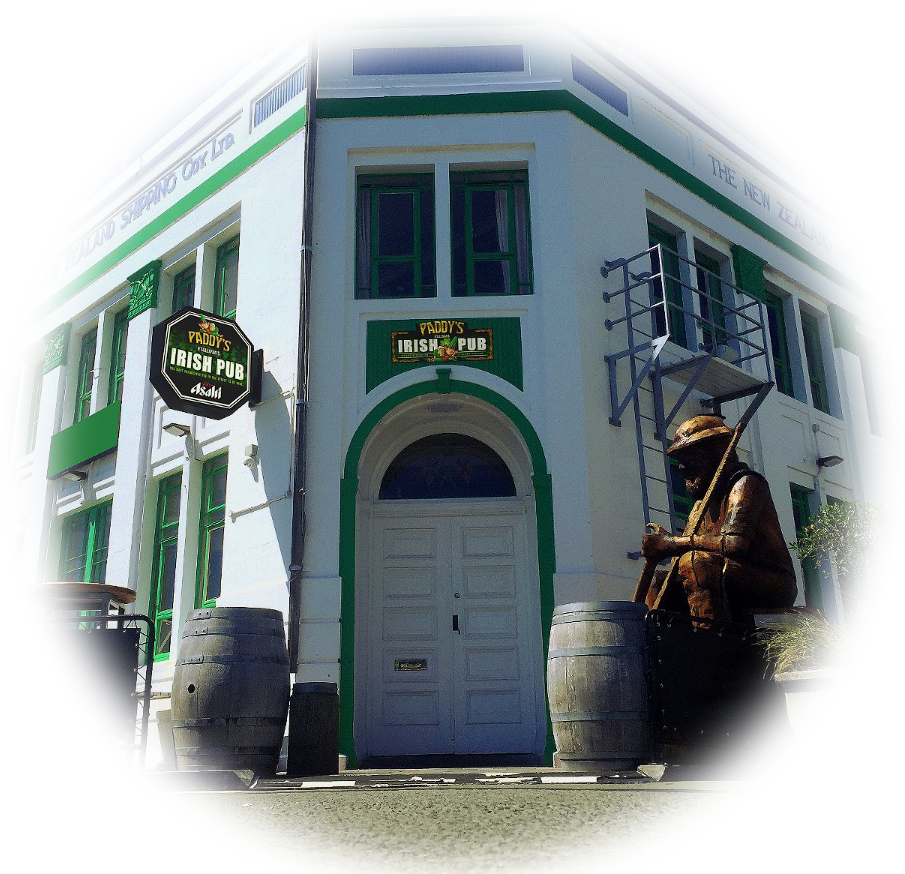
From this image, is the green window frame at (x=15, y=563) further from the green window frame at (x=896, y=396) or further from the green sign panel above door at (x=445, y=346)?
the green window frame at (x=896, y=396)

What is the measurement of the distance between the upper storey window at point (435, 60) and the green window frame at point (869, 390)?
9.06 meters

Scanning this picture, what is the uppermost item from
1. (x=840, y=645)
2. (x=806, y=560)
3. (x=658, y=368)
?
(x=658, y=368)

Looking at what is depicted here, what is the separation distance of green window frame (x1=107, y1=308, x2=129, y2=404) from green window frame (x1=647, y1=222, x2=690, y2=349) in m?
8.65

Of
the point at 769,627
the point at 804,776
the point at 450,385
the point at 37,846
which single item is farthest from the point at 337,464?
the point at 37,846

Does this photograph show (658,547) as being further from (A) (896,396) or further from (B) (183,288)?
(A) (896,396)

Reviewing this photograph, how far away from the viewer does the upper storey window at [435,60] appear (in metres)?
13.8

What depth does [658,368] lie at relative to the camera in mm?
12547

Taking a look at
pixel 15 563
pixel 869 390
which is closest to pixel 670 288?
pixel 869 390

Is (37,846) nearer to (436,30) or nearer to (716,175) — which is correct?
(436,30)

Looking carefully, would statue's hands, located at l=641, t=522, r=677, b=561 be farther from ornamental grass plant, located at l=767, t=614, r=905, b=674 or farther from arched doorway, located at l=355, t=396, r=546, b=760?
arched doorway, located at l=355, t=396, r=546, b=760

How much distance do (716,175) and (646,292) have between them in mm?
3717

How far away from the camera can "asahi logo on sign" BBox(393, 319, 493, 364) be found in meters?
12.3

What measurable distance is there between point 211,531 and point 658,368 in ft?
20.8

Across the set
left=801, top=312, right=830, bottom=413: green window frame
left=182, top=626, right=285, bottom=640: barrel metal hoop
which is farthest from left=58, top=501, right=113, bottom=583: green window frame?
left=801, top=312, right=830, bottom=413: green window frame
